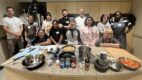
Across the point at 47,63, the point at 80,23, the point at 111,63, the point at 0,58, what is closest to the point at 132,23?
the point at 80,23

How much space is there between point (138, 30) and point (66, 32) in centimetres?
236

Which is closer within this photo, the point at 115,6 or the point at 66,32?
the point at 66,32

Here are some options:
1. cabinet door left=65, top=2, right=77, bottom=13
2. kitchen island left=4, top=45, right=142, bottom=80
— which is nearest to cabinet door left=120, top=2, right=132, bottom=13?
cabinet door left=65, top=2, right=77, bottom=13

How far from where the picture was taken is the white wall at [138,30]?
15.2 ft

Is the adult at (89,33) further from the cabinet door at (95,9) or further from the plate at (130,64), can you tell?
the cabinet door at (95,9)

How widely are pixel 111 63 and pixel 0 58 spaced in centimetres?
309

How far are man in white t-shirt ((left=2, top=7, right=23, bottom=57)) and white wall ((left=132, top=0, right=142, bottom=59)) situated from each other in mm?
3357

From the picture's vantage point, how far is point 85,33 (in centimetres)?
362

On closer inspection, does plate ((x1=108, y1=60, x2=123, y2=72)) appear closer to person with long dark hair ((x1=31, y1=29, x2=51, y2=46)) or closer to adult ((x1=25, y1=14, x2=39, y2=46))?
person with long dark hair ((x1=31, y1=29, x2=51, y2=46))

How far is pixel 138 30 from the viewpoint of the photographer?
187 inches

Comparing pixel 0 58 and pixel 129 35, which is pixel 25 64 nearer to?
pixel 0 58

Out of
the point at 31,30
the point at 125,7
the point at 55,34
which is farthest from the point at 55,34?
the point at 125,7

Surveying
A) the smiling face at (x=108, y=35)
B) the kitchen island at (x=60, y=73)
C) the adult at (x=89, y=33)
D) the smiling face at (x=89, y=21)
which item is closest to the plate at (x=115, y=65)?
the kitchen island at (x=60, y=73)

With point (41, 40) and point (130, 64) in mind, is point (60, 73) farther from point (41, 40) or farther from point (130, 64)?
point (41, 40)
